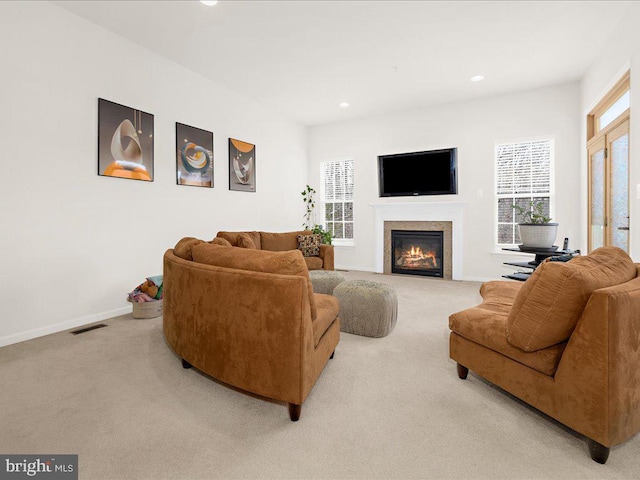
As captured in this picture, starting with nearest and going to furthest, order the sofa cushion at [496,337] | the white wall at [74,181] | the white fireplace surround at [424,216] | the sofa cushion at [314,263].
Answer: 1. the sofa cushion at [496,337]
2. the white wall at [74,181]
3. the sofa cushion at [314,263]
4. the white fireplace surround at [424,216]

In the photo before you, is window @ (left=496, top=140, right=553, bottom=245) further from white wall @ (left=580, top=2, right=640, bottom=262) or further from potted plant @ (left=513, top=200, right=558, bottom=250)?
potted plant @ (left=513, top=200, right=558, bottom=250)

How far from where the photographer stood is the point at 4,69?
2.73 metres

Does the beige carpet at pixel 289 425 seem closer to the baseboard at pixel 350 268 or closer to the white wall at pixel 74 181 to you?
the white wall at pixel 74 181

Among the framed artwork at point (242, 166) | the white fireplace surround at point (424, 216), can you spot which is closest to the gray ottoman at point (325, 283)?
the framed artwork at point (242, 166)

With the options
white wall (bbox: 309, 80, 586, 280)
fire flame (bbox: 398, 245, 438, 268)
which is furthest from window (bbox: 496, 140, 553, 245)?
fire flame (bbox: 398, 245, 438, 268)

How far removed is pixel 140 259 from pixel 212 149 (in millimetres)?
1880

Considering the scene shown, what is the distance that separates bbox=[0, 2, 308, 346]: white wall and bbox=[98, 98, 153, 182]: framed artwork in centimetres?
8

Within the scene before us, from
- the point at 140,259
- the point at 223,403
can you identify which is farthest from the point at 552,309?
the point at 140,259

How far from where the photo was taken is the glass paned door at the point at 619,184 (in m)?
3.28

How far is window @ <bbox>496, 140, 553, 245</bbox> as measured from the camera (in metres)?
5.04

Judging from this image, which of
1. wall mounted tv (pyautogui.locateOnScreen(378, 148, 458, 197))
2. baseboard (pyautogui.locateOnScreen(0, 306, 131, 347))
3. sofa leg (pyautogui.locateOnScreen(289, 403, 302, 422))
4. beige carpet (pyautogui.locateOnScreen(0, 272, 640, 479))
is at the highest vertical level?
wall mounted tv (pyautogui.locateOnScreen(378, 148, 458, 197))

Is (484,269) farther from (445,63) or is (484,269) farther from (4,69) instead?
(4,69)

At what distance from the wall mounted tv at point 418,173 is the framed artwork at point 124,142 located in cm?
403

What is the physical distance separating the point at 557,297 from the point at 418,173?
15.4ft
